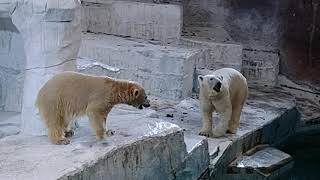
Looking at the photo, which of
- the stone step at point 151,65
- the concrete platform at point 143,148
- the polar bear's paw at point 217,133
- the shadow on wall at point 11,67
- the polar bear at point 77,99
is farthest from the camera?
the stone step at point 151,65

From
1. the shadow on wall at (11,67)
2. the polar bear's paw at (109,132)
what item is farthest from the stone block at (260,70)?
the polar bear's paw at (109,132)

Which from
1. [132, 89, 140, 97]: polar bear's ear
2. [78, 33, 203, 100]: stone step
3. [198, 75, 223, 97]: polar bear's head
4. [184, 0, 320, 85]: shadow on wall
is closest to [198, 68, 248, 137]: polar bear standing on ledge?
[198, 75, 223, 97]: polar bear's head

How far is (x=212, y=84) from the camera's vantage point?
6516 millimetres

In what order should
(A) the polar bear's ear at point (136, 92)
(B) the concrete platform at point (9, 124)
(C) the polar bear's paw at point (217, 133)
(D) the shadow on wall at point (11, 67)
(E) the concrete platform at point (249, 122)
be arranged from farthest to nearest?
(C) the polar bear's paw at point (217, 133) < (E) the concrete platform at point (249, 122) < (D) the shadow on wall at point (11, 67) < (B) the concrete platform at point (9, 124) < (A) the polar bear's ear at point (136, 92)

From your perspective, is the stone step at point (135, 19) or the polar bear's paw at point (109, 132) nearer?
the polar bear's paw at point (109, 132)

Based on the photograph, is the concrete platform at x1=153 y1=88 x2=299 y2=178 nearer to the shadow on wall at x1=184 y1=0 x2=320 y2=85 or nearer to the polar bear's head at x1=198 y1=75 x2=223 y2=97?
the polar bear's head at x1=198 y1=75 x2=223 y2=97

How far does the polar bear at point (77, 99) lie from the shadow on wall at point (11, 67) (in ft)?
5.11

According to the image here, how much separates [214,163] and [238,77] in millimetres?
1139

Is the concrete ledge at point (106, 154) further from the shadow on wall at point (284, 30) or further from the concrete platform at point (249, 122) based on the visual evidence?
the shadow on wall at point (284, 30)

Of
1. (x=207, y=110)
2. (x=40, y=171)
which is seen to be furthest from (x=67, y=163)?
(x=207, y=110)

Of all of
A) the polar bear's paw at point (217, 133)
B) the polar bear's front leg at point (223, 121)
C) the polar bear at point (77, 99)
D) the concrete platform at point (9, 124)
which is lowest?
the polar bear's paw at point (217, 133)

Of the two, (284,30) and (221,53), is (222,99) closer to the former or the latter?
(221,53)

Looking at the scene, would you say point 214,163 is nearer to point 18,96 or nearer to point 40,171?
point 18,96

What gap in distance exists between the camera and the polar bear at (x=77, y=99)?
15.2ft
